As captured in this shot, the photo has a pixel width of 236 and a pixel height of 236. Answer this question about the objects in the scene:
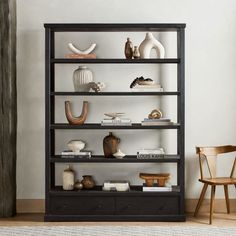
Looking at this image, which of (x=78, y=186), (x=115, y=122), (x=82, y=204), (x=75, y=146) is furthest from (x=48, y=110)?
(x=82, y=204)

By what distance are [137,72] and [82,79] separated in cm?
60

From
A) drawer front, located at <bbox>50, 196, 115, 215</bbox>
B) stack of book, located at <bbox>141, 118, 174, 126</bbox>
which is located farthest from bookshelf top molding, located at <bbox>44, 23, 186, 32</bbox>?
drawer front, located at <bbox>50, 196, 115, 215</bbox>

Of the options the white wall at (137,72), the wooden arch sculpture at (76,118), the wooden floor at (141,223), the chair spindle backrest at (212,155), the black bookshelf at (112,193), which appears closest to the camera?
the wooden floor at (141,223)

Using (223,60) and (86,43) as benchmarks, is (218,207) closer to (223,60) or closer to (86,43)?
(223,60)

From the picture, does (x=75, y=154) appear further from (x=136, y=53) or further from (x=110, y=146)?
(x=136, y=53)

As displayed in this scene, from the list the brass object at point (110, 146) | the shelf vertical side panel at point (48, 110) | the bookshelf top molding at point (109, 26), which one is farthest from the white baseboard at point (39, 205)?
the bookshelf top molding at point (109, 26)

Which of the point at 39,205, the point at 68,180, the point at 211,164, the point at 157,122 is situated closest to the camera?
the point at 157,122

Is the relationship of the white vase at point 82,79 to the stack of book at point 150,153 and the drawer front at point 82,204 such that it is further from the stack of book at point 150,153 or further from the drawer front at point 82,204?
the drawer front at point 82,204

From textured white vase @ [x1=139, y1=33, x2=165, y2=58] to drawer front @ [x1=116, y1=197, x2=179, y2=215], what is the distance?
4.46 ft

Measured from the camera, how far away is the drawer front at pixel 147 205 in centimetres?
548

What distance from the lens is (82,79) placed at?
5.55m

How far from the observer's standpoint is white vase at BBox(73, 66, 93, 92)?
18.2 ft

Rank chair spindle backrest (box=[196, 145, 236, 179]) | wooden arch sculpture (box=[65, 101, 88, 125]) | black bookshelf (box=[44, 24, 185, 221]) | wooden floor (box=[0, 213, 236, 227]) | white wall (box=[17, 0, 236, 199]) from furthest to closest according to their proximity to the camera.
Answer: white wall (box=[17, 0, 236, 199]), chair spindle backrest (box=[196, 145, 236, 179]), wooden arch sculpture (box=[65, 101, 88, 125]), black bookshelf (box=[44, 24, 185, 221]), wooden floor (box=[0, 213, 236, 227])

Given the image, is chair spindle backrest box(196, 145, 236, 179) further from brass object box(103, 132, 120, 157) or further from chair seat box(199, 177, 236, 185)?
brass object box(103, 132, 120, 157)
